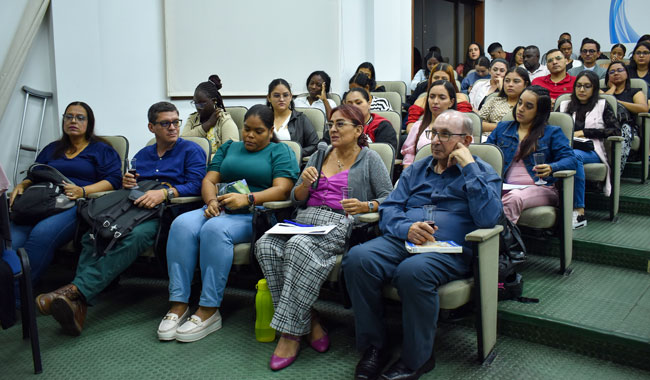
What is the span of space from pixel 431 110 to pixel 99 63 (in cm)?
268

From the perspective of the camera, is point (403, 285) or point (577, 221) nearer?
point (403, 285)

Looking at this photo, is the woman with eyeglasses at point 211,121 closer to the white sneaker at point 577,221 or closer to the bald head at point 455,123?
the bald head at point 455,123

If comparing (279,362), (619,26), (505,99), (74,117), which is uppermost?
(619,26)

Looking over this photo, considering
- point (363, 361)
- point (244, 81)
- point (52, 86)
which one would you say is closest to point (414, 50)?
point (244, 81)

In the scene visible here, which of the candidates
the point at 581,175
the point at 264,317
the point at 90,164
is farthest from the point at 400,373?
the point at 90,164

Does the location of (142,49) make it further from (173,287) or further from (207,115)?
(173,287)

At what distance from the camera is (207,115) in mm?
3826

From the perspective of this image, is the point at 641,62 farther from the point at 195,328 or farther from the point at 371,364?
the point at 195,328

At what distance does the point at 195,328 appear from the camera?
7.91 ft

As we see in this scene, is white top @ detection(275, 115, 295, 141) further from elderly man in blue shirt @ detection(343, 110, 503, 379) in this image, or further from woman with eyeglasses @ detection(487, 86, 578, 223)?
elderly man in blue shirt @ detection(343, 110, 503, 379)

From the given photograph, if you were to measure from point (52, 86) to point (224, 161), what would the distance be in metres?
2.09

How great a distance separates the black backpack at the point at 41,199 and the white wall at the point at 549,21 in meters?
7.66

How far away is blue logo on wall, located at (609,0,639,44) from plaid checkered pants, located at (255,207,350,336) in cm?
886

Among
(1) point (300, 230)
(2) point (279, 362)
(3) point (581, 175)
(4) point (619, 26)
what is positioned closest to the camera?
(2) point (279, 362)
